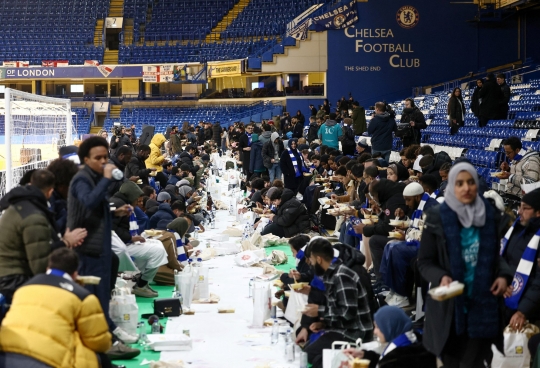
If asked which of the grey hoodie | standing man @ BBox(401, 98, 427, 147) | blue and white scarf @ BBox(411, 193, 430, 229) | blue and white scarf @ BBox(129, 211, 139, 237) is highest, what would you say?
standing man @ BBox(401, 98, 427, 147)

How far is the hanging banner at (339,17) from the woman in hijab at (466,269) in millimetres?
30309

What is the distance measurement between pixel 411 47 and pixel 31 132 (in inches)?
854

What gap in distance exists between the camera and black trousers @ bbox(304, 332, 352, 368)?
6907 mm

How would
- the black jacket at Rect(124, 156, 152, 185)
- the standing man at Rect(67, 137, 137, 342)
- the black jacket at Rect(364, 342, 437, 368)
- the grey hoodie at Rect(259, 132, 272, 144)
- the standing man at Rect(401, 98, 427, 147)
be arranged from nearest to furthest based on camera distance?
the black jacket at Rect(364, 342, 437, 368)
the standing man at Rect(67, 137, 137, 342)
the black jacket at Rect(124, 156, 152, 185)
the standing man at Rect(401, 98, 427, 147)
the grey hoodie at Rect(259, 132, 272, 144)

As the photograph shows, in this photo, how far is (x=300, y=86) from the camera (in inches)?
1655

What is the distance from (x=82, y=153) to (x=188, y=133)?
74.1ft

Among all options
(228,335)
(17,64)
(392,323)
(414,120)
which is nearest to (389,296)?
(228,335)

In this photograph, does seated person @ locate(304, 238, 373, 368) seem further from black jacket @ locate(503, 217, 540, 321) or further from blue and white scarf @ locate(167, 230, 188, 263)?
blue and white scarf @ locate(167, 230, 188, 263)

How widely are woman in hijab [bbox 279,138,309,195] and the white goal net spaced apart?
437 cm

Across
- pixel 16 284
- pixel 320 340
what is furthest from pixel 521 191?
pixel 16 284

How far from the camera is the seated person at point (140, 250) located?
389 inches

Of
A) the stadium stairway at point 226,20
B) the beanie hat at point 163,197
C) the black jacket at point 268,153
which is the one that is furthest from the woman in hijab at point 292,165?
the stadium stairway at point 226,20

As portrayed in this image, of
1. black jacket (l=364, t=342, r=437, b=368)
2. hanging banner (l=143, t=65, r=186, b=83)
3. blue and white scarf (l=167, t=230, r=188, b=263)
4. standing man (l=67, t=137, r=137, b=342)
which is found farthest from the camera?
hanging banner (l=143, t=65, r=186, b=83)

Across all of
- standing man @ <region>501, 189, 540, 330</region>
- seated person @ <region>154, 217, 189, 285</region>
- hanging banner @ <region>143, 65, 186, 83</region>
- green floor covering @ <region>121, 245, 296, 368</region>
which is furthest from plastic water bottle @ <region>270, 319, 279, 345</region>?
hanging banner @ <region>143, 65, 186, 83</region>
